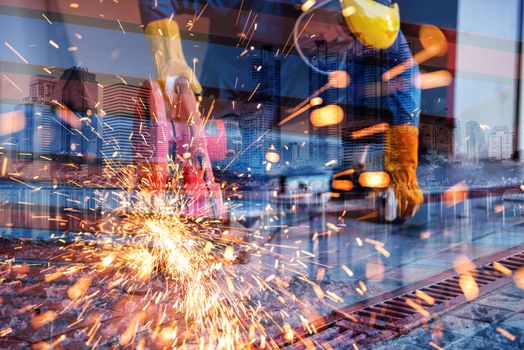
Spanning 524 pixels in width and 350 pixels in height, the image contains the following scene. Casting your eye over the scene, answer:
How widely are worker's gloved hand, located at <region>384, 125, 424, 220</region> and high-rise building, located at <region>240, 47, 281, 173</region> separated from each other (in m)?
1.64

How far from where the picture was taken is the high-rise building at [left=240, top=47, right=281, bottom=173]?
524cm

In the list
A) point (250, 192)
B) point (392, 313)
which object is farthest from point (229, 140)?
point (392, 313)

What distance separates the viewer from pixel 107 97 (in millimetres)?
4672

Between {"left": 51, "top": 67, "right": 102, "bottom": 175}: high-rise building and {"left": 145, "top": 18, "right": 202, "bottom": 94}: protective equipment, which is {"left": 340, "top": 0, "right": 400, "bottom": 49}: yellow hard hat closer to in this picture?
{"left": 145, "top": 18, "right": 202, "bottom": 94}: protective equipment

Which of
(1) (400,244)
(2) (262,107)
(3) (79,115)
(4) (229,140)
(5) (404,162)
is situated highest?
(2) (262,107)

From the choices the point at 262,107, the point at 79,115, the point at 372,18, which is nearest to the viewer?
the point at 372,18

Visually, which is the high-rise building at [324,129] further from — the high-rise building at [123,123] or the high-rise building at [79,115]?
the high-rise building at [79,115]

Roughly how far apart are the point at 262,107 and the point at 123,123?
1.94 metres

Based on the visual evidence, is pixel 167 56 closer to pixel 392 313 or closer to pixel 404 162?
pixel 392 313

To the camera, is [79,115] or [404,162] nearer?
[404,162]

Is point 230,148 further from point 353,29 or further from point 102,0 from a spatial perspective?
point 102,0

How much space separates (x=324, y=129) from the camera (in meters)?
5.72

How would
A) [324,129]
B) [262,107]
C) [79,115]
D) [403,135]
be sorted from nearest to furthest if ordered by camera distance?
[403,135] → [79,115] → [262,107] → [324,129]

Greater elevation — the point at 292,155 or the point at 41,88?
the point at 41,88
